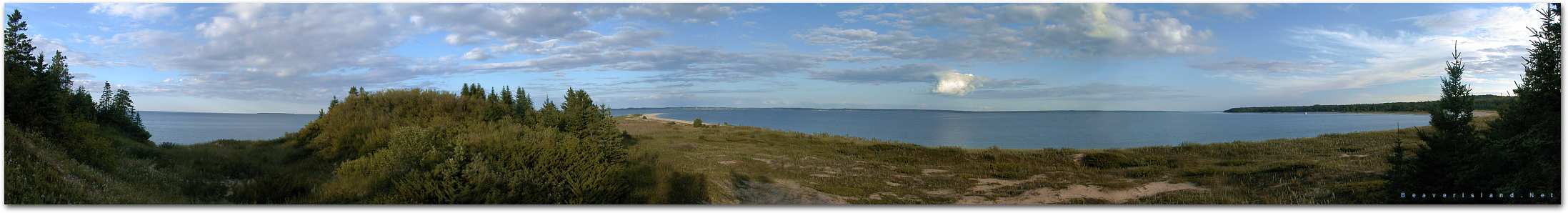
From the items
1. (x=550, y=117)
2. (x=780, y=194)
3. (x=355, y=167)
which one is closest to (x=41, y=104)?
(x=355, y=167)

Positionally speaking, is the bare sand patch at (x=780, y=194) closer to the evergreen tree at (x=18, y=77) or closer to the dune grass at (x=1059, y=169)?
the dune grass at (x=1059, y=169)

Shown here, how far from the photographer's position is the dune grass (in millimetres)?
13078

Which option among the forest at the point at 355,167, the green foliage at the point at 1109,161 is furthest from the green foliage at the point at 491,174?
the green foliage at the point at 1109,161

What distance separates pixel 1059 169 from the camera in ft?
67.7

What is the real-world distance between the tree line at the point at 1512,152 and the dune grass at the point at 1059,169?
0.95 m

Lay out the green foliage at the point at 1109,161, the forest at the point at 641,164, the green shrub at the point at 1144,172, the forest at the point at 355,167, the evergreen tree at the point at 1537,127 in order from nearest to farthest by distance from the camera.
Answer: the evergreen tree at the point at 1537,127 < the forest at the point at 641,164 < the forest at the point at 355,167 < the green shrub at the point at 1144,172 < the green foliage at the point at 1109,161

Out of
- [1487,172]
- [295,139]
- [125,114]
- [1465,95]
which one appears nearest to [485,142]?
[1487,172]

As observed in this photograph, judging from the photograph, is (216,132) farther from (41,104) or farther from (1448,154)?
(1448,154)

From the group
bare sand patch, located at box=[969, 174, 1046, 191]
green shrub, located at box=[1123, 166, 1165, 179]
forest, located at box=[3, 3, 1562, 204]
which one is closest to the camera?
forest, located at box=[3, 3, 1562, 204]

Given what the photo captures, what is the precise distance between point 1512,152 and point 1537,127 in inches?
15.7

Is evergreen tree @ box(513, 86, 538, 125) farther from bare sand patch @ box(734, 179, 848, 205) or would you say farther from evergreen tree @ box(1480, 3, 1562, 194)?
evergreen tree @ box(1480, 3, 1562, 194)

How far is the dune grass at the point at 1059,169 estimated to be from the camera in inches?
515

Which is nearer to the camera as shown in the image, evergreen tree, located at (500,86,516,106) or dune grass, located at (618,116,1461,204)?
dune grass, located at (618,116,1461,204)

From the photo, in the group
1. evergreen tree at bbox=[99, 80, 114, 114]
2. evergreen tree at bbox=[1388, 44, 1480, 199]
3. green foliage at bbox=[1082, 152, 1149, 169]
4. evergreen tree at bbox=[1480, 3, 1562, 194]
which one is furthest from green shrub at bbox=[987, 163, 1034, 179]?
evergreen tree at bbox=[99, 80, 114, 114]
